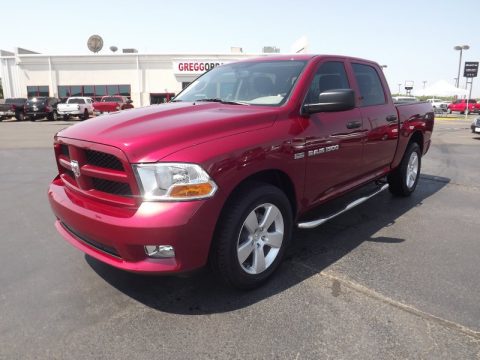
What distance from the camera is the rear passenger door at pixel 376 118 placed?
4.43 metres

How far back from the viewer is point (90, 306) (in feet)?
9.60

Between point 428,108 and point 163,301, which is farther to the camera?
point 428,108

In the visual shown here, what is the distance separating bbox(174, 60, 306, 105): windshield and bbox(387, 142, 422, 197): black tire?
2705 mm

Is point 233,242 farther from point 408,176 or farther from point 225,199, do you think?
point 408,176

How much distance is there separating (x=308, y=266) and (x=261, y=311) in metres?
0.86

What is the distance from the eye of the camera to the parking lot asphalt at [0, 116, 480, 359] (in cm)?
247

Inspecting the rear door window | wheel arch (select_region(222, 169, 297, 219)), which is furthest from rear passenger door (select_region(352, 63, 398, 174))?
wheel arch (select_region(222, 169, 297, 219))

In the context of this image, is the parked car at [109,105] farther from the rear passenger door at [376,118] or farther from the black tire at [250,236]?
the black tire at [250,236]

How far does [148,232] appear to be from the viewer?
2.48 metres

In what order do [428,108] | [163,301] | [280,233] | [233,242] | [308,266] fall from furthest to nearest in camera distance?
[428,108] < [308,266] < [280,233] < [163,301] < [233,242]

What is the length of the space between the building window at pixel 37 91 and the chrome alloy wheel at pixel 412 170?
3709 cm

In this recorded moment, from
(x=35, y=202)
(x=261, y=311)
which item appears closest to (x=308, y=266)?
(x=261, y=311)

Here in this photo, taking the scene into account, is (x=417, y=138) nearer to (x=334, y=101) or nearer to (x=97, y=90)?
(x=334, y=101)

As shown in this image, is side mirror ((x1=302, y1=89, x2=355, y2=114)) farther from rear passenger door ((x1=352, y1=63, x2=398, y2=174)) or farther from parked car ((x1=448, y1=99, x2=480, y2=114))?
parked car ((x1=448, y1=99, x2=480, y2=114))
